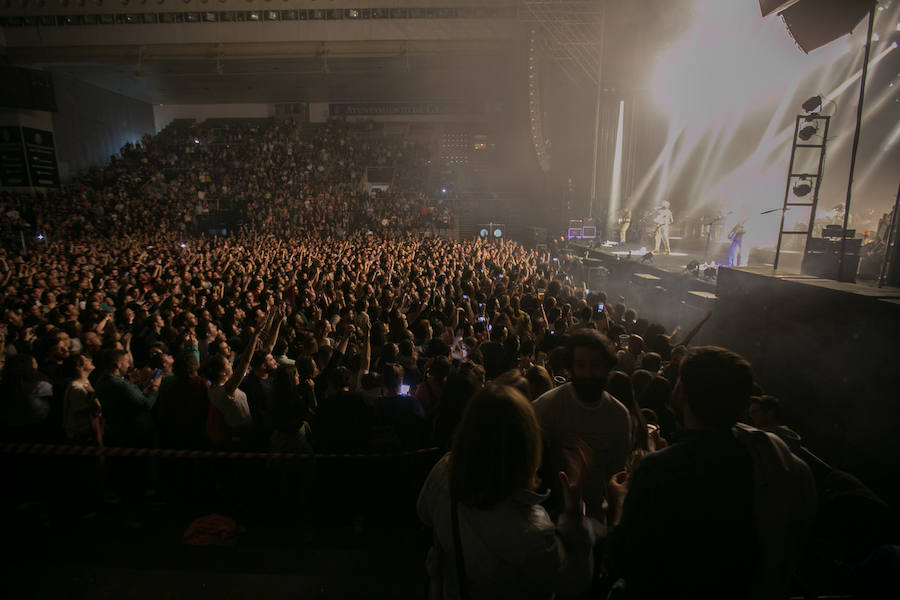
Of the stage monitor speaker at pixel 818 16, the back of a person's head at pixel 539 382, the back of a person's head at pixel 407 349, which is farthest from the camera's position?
the stage monitor speaker at pixel 818 16

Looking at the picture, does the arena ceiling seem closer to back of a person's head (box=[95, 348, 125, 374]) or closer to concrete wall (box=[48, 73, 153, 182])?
A: concrete wall (box=[48, 73, 153, 182])

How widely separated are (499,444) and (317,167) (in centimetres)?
3010

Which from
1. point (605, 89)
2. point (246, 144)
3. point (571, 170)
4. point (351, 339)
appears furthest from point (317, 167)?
point (351, 339)

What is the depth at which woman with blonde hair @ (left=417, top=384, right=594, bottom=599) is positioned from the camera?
1336 mm

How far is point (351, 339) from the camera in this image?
5062mm

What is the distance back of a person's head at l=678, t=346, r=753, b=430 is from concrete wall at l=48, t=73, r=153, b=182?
1307 inches

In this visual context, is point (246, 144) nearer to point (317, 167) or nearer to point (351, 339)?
point (317, 167)

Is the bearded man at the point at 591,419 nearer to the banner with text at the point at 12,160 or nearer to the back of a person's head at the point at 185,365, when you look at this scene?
the back of a person's head at the point at 185,365

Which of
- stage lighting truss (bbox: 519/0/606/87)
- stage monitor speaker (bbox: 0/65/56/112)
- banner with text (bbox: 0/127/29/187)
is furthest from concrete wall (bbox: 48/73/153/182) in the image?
stage lighting truss (bbox: 519/0/606/87)

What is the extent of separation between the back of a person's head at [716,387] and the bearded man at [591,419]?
73 cm

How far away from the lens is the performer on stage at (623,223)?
58.2ft

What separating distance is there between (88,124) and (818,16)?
3488 cm

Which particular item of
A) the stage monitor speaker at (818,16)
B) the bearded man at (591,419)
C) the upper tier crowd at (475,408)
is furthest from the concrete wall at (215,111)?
the bearded man at (591,419)

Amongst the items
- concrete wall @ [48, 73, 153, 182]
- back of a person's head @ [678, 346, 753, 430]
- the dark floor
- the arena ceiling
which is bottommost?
the dark floor
